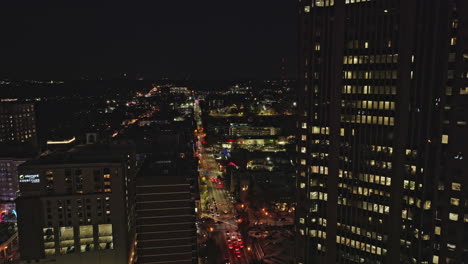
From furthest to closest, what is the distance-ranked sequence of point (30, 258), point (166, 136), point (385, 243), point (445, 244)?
point (166, 136)
point (30, 258)
point (385, 243)
point (445, 244)

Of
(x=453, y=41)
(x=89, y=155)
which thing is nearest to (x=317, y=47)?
(x=453, y=41)

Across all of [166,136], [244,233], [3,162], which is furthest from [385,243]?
[3,162]

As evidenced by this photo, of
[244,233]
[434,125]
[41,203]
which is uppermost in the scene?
[434,125]

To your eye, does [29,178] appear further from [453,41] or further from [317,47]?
[453,41]

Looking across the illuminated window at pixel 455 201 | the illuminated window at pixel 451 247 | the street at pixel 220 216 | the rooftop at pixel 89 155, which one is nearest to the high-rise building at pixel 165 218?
the rooftop at pixel 89 155

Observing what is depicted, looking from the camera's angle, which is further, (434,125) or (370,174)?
(370,174)

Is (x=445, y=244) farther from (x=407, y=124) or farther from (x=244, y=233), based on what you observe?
(x=244, y=233)
